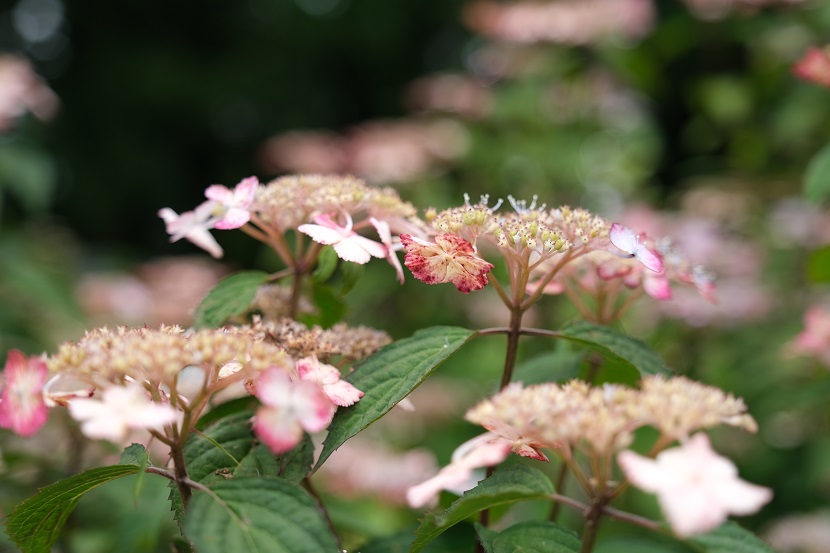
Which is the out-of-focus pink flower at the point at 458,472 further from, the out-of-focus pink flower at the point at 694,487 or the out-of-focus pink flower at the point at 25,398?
the out-of-focus pink flower at the point at 25,398

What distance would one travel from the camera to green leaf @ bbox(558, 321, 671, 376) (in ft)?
2.51

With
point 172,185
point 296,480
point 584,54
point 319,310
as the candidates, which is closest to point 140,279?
point 584,54

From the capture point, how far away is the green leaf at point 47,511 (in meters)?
0.67

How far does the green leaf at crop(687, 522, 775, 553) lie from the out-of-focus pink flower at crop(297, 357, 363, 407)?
0.28 metres

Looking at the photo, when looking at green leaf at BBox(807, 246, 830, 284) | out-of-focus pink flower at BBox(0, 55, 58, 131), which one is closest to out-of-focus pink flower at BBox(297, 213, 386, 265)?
green leaf at BBox(807, 246, 830, 284)

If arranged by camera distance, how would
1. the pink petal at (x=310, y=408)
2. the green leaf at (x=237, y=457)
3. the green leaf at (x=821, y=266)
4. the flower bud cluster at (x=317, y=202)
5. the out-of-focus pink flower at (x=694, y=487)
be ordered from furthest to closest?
the green leaf at (x=821, y=266), the flower bud cluster at (x=317, y=202), the green leaf at (x=237, y=457), the pink petal at (x=310, y=408), the out-of-focus pink flower at (x=694, y=487)

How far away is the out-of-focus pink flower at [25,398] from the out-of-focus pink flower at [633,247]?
0.47 meters

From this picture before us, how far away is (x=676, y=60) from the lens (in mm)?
3191

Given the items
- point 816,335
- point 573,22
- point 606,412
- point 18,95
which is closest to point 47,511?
point 606,412

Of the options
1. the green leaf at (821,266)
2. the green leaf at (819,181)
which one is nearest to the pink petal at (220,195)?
the green leaf at (819,181)

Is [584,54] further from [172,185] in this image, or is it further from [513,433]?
[172,185]

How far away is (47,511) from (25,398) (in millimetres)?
126

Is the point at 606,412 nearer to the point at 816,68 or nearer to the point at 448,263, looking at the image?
the point at 448,263

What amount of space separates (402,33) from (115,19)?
5.84ft
